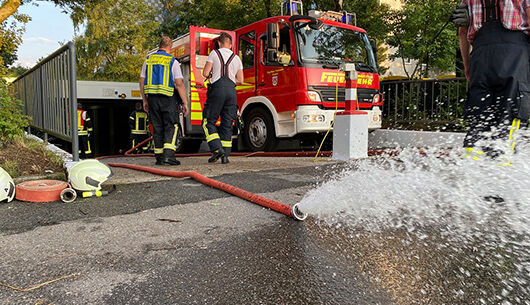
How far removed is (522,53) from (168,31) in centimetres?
1596

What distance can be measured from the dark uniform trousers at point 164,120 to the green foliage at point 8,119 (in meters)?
1.64

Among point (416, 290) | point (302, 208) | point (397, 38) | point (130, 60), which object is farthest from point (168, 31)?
point (416, 290)

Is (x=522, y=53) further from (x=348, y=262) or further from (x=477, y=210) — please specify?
(x=348, y=262)

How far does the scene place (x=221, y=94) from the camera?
5848 mm

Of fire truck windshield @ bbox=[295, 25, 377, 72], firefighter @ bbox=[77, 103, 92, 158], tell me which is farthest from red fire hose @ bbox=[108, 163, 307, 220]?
firefighter @ bbox=[77, 103, 92, 158]

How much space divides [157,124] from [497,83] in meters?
4.43

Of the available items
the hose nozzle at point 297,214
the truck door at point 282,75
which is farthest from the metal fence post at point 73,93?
the truck door at point 282,75

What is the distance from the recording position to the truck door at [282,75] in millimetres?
7195

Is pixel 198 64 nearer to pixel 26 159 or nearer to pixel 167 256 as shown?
pixel 26 159

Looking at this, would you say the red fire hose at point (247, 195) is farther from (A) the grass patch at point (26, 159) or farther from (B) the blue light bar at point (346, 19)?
(B) the blue light bar at point (346, 19)

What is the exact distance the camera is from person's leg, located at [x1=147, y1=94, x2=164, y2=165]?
19.2ft

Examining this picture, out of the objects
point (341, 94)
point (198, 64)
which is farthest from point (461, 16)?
point (198, 64)

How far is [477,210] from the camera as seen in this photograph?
2729mm

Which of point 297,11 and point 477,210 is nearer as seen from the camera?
point 477,210
